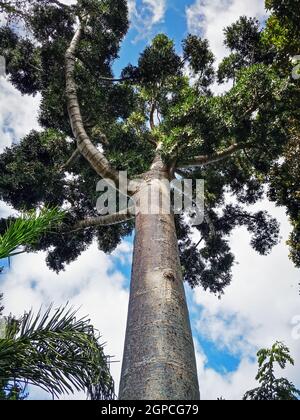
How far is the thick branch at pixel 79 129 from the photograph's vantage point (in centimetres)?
700

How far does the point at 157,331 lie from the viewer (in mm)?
3447

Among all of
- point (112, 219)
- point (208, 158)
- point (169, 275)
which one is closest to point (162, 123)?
point (208, 158)

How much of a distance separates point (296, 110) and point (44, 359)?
9014mm

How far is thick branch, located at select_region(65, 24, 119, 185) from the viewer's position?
7004mm

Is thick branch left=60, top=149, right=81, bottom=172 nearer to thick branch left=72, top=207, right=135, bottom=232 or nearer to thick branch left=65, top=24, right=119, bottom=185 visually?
thick branch left=65, top=24, right=119, bottom=185

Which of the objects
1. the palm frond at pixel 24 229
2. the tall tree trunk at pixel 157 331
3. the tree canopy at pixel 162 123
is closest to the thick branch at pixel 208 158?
the tree canopy at pixel 162 123

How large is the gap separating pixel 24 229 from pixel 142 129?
960 centimetres

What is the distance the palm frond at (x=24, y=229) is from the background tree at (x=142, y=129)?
1497mm

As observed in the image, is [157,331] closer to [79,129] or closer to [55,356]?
[55,356]

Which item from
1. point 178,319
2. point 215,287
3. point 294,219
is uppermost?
point 294,219

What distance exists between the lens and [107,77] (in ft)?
36.4

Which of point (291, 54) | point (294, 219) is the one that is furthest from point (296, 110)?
point (294, 219)

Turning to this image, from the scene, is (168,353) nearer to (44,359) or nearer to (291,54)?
(44,359)
